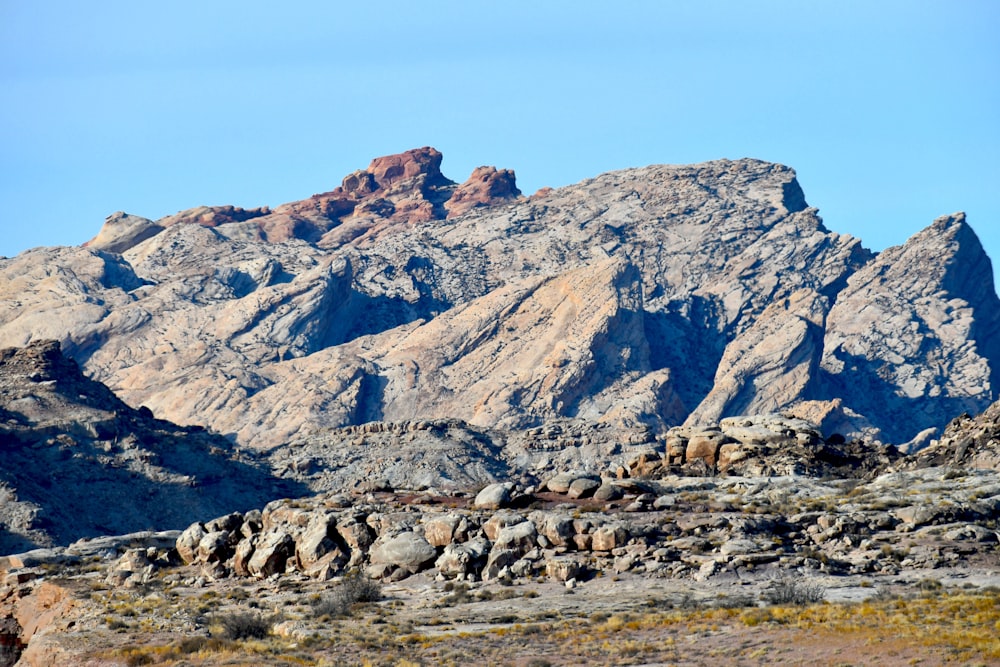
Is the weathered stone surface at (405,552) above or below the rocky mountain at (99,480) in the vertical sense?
below

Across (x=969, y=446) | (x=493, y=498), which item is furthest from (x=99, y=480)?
(x=969, y=446)

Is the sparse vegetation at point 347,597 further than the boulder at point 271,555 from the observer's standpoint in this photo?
No

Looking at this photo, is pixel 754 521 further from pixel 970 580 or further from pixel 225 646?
pixel 225 646

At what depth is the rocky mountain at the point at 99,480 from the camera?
538 ft

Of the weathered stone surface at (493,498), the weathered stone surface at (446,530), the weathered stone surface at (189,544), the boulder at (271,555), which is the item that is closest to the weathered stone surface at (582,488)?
the weathered stone surface at (493,498)

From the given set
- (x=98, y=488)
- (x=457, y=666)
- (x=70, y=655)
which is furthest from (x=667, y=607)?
(x=98, y=488)

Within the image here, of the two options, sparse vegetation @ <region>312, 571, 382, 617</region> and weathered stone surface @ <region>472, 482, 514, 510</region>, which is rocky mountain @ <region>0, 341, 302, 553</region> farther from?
sparse vegetation @ <region>312, 571, 382, 617</region>

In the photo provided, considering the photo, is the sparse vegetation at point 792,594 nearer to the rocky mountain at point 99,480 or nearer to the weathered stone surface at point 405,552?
the weathered stone surface at point 405,552

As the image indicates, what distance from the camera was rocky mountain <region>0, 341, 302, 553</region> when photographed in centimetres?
16388

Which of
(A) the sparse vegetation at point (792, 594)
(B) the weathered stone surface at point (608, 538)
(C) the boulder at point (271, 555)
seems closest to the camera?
(A) the sparse vegetation at point (792, 594)

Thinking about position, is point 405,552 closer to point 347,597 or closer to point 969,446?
point 347,597

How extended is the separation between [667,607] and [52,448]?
134m

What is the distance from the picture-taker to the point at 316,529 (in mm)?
78062

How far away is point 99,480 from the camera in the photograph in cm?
17950
